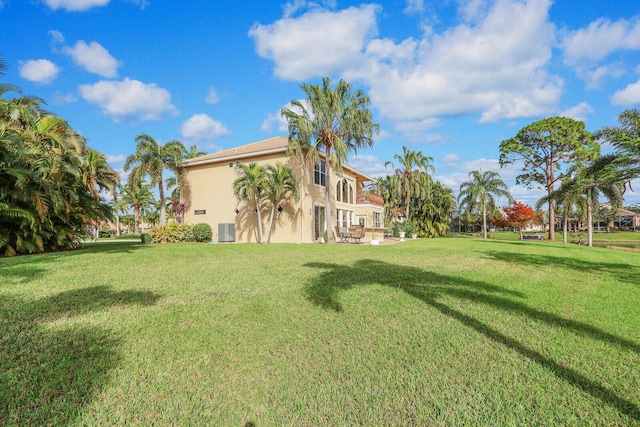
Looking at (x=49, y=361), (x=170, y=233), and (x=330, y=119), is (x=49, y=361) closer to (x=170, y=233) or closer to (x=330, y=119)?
(x=330, y=119)

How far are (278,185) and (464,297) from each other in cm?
1547

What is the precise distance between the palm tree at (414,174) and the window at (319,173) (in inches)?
528

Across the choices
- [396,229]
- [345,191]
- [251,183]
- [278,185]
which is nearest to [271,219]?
[278,185]

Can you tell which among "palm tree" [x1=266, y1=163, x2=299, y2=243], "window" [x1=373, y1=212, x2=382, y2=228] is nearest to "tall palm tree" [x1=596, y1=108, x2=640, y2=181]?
"palm tree" [x1=266, y1=163, x2=299, y2=243]

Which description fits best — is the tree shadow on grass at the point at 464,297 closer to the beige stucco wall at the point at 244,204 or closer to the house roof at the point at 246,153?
the beige stucco wall at the point at 244,204

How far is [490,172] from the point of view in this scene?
37.5 meters

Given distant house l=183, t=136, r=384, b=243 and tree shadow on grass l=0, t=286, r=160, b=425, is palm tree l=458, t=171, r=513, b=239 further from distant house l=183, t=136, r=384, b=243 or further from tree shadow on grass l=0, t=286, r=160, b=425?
tree shadow on grass l=0, t=286, r=160, b=425

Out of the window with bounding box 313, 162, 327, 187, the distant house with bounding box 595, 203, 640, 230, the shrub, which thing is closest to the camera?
the window with bounding box 313, 162, 327, 187

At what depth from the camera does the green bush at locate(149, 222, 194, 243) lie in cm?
2209

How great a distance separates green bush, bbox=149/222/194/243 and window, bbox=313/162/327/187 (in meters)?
10.3

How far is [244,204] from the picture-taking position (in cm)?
2295

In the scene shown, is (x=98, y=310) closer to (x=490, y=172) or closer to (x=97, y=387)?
(x=97, y=387)

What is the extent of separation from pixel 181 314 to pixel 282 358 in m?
2.08

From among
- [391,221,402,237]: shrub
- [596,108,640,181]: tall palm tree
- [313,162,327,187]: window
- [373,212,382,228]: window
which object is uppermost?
[313,162,327,187]: window
